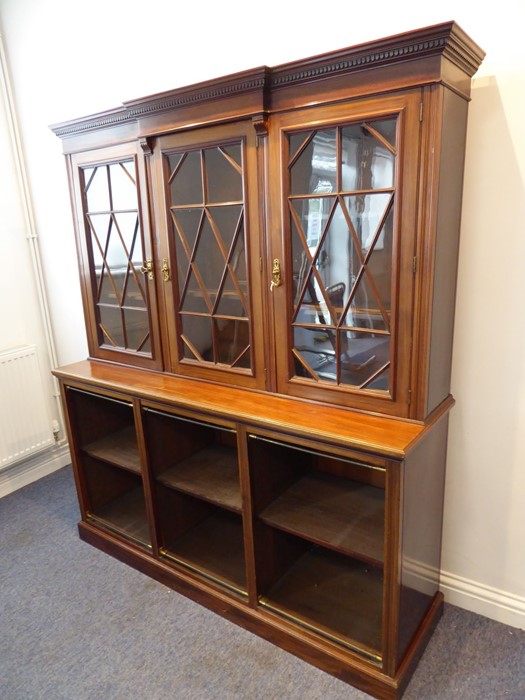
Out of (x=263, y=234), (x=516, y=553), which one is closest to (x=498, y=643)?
(x=516, y=553)

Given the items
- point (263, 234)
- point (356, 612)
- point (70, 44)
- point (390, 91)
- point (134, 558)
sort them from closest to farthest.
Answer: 1. point (390, 91)
2. point (263, 234)
3. point (356, 612)
4. point (134, 558)
5. point (70, 44)

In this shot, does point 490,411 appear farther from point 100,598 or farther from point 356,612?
point 100,598

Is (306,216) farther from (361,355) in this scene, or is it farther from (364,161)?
(361,355)

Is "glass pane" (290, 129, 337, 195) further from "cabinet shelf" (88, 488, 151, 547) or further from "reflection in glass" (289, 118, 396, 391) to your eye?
"cabinet shelf" (88, 488, 151, 547)

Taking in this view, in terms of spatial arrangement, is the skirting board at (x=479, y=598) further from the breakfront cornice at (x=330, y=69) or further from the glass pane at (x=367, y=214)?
Result: the breakfront cornice at (x=330, y=69)

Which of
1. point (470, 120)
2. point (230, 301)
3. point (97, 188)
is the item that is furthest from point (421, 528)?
point (97, 188)

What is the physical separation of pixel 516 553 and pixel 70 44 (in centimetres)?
297

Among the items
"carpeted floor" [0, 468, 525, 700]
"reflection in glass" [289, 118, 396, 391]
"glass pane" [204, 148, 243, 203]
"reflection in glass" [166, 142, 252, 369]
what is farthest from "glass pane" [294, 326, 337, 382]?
"carpeted floor" [0, 468, 525, 700]

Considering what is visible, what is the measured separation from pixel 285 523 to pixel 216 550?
1.84ft

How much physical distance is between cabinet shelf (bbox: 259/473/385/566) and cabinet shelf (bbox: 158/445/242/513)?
0.60 ft

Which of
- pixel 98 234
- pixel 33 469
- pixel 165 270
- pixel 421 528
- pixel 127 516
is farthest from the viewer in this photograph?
pixel 33 469

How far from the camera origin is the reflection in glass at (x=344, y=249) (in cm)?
146

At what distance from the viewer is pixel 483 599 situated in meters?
1.89

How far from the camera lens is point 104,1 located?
224 cm
